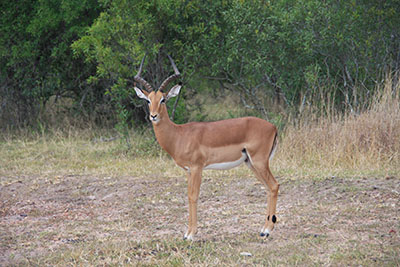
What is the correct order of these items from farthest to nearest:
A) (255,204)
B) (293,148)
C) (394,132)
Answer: (293,148) < (394,132) < (255,204)

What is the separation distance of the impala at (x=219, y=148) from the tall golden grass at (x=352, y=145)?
3.00 metres

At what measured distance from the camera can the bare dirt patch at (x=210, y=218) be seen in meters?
5.07

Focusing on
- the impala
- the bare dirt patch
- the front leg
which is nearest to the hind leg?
the impala

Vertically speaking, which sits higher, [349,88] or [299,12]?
[299,12]

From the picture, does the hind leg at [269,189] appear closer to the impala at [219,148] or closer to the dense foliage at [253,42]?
the impala at [219,148]

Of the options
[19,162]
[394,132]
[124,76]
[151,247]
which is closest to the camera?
[151,247]

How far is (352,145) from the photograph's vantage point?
29.0 ft

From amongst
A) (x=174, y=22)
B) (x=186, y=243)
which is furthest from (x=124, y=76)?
(x=186, y=243)

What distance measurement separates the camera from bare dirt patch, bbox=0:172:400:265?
5066mm

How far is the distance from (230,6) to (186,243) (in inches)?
251

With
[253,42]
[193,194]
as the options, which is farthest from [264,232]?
[253,42]

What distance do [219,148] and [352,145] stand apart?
4.03 m

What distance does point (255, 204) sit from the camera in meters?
6.87

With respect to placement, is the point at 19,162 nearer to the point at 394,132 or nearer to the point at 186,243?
the point at 186,243
